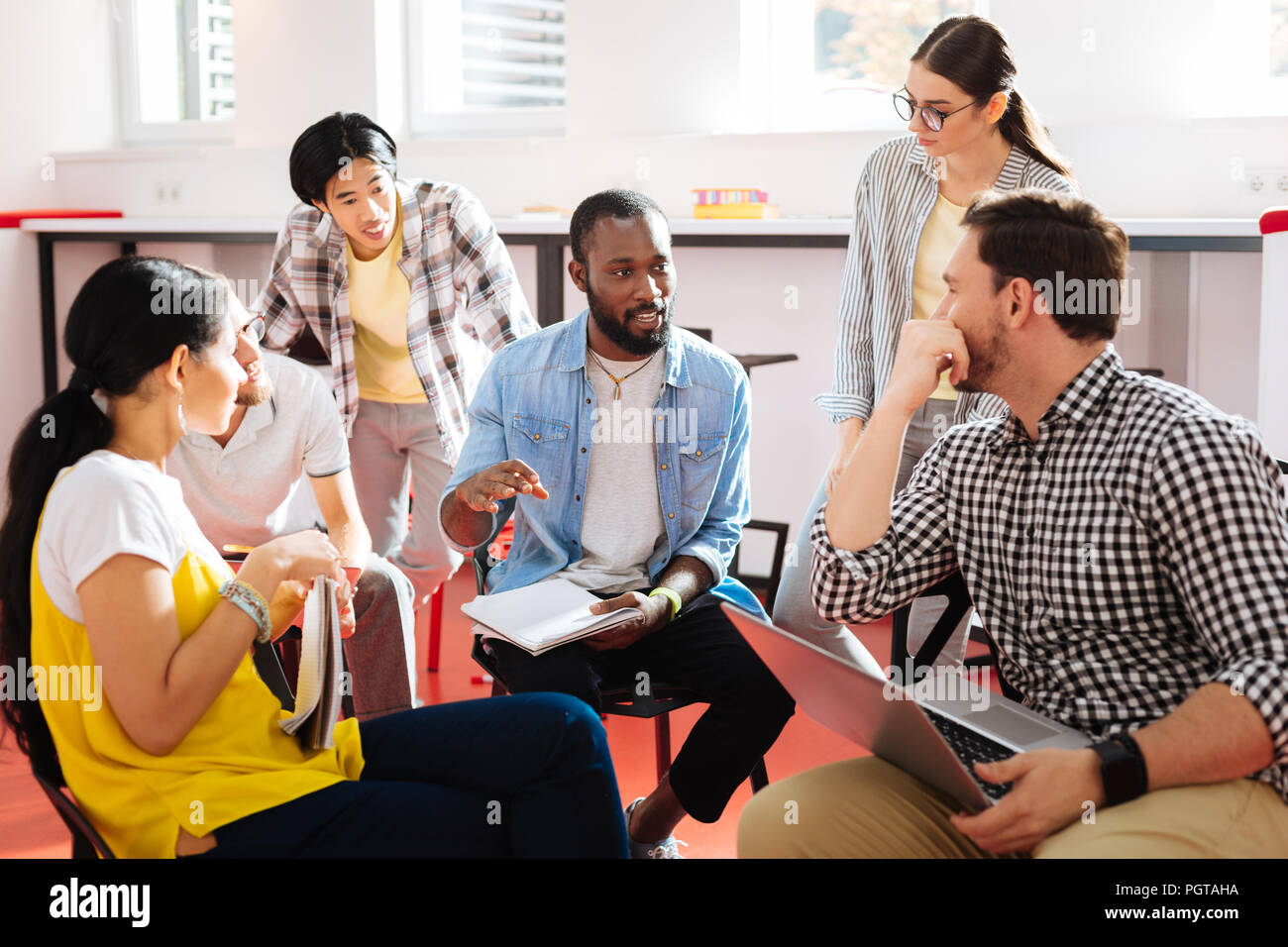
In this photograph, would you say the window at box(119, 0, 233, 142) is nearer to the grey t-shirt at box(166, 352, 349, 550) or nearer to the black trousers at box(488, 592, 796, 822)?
the grey t-shirt at box(166, 352, 349, 550)

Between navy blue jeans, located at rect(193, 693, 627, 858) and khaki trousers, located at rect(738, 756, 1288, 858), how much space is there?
0.21m

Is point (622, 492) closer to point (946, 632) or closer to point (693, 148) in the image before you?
point (946, 632)

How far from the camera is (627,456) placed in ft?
7.23

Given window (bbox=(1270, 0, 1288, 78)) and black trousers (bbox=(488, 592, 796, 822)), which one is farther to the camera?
window (bbox=(1270, 0, 1288, 78))

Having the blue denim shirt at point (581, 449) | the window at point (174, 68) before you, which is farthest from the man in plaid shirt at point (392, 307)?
the window at point (174, 68)

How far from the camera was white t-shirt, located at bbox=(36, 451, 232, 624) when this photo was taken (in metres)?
1.31

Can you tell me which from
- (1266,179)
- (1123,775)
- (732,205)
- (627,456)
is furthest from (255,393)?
(1266,179)

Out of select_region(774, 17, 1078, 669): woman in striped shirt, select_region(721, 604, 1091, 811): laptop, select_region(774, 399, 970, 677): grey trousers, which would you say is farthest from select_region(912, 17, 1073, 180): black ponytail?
select_region(721, 604, 1091, 811): laptop

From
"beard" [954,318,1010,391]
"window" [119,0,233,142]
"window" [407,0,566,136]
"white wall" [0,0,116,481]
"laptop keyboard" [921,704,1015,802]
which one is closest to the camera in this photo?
"laptop keyboard" [921,704,1015,802]

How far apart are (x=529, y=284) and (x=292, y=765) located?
3.08 metres

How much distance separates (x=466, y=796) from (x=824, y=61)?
341 centimetres
